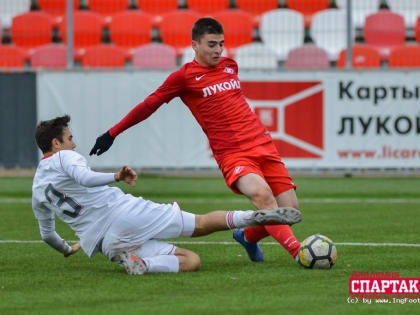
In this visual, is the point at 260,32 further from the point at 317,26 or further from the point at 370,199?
the point at 370,199

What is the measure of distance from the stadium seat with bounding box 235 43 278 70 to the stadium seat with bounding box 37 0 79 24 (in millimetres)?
4101

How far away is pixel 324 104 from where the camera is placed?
15305 millimetres

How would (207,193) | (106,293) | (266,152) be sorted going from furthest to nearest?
(207,193) → (266,152) → (106,293)

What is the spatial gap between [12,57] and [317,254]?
39.9ft

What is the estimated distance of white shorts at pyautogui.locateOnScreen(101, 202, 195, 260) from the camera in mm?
7223

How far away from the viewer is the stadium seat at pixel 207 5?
18828 mm

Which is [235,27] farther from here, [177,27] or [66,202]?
[66,202]

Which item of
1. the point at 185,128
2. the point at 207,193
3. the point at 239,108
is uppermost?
the point at 239,108

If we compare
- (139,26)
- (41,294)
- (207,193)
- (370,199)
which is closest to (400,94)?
(370,199)

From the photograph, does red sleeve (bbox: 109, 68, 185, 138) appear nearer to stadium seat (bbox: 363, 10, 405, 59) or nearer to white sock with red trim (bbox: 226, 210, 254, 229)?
white sock with red trim (bbox: 226, 210, 254, 229)

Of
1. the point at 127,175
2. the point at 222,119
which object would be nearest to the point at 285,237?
the point at 222,119

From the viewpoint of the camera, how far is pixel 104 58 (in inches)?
692

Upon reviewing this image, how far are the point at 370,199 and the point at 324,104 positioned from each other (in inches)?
80.1

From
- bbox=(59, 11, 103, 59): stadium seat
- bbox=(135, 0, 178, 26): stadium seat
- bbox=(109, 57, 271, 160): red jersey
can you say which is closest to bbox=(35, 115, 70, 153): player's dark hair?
bbox=(109, 57, 271, 160): red jersey
